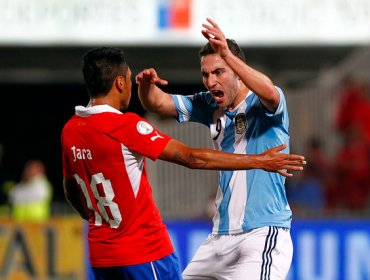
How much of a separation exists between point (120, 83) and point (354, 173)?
25.9 feet

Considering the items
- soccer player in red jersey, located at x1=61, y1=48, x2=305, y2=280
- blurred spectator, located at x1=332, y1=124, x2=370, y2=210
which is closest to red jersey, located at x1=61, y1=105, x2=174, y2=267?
soccer player in red jersey, located at x1=61, y1=48, x2=305, y2=280

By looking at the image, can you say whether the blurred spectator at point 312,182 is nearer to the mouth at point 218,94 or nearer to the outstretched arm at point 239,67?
the mouth at point 218,94

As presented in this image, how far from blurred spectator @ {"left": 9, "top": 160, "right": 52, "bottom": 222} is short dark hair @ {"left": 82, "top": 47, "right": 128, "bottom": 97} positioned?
893cm

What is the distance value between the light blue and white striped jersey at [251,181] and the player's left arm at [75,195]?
924mm

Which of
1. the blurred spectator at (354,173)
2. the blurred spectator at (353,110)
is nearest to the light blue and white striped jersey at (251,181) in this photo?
the blurred spectator at (354,173)

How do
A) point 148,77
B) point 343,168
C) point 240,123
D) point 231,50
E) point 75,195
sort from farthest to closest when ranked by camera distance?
point 343,168
point 148,77
point 240,123
point 231,50
point 75,195

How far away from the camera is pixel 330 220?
Result: 40.6 feet

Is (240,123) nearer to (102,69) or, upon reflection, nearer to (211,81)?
(211,81)

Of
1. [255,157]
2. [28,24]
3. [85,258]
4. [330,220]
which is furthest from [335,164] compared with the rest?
[255,157]

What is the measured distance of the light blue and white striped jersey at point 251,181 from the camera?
6879mm

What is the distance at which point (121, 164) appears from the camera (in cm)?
627

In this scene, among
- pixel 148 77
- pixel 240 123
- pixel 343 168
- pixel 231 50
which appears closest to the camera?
pixel 231 50

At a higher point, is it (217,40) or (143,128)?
(217,40)

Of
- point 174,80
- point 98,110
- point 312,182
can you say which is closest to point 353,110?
point 312,182
